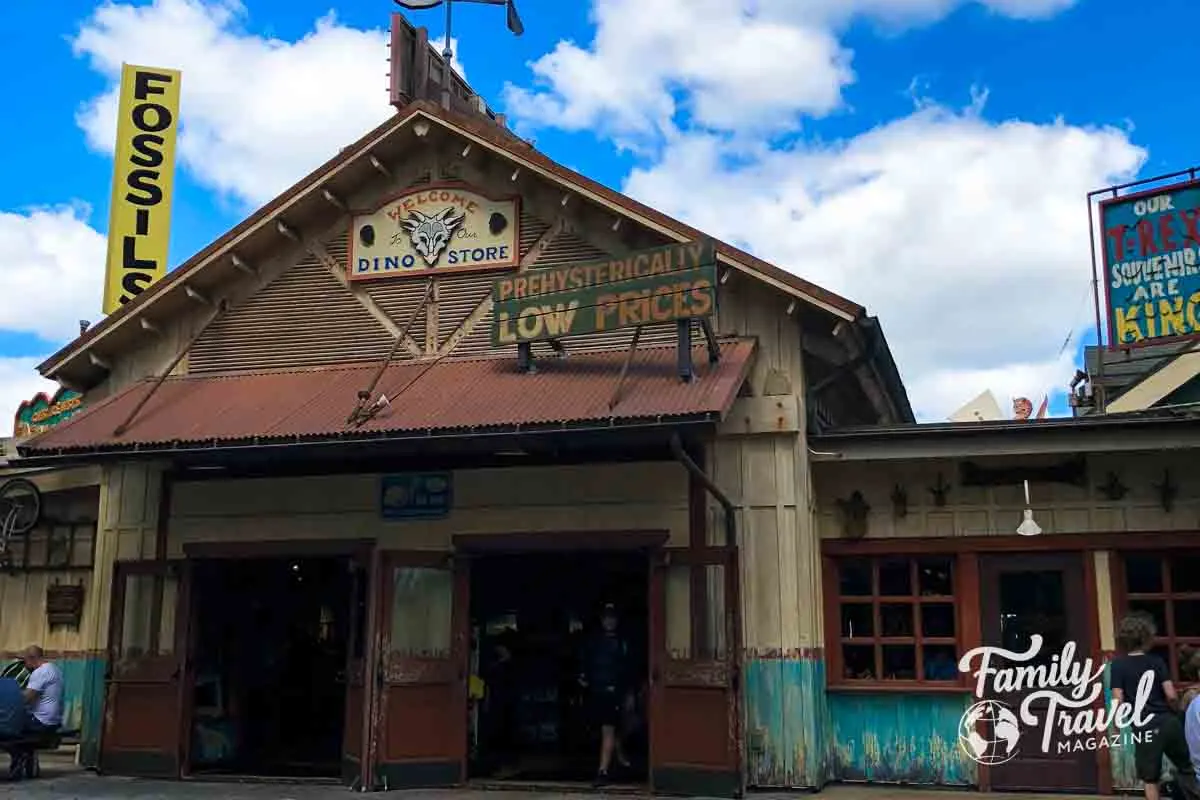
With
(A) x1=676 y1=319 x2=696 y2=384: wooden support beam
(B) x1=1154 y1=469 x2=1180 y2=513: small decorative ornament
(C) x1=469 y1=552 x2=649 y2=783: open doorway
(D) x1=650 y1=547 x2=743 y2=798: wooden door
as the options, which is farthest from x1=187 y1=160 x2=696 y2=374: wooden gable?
(B) x1=1154 y1=469 x2=1180 y2=513: small decorative ornament

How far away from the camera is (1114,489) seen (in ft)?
36.1

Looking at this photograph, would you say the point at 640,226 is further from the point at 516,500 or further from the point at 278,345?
the point at 278,345

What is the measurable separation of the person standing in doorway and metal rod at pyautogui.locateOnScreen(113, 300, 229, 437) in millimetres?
5248

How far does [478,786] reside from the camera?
11.1m

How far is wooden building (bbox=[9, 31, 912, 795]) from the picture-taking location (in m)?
10.6

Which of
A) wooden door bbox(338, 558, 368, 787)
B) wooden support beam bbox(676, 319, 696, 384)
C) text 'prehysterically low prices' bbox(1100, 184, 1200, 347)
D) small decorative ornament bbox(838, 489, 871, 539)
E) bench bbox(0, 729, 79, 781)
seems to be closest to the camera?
wooden support beam bbox(676, 319, 696, 384)

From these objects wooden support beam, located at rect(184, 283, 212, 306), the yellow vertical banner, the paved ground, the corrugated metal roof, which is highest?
the yellow vertical banner

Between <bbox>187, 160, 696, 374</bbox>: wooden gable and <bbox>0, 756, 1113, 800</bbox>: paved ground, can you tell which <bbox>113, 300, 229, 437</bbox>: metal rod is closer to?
<bbox>187, 160, 696, 374</bbox>: wooden gable

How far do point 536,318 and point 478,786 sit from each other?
14.9ft

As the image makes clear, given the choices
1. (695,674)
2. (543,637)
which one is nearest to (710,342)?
(695,674)

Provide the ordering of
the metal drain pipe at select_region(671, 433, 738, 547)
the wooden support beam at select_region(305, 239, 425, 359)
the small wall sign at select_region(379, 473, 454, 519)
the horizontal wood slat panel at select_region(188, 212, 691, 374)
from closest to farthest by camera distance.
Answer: the metal drain pipe at select_region(671, 433, 738, 547) → the small wall sign at select_region(379, 473, 454, 519) → the horizontal wood slat panel at select_region(188, 212, 691, 374) → the wooden support beam at select_region(305, 239, 425, 359)

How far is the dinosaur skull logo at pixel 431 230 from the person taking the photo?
1279cm

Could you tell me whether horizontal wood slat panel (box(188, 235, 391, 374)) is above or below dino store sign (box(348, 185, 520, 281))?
below

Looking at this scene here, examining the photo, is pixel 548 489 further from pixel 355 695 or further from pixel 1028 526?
pixel 1028 526
